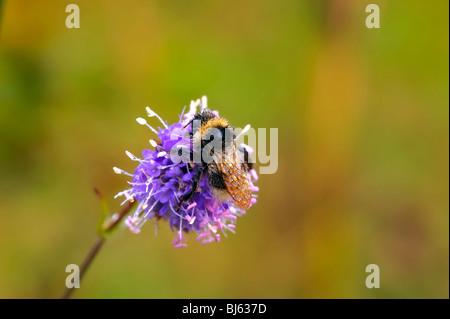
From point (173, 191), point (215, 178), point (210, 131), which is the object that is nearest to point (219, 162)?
point (215, 178)

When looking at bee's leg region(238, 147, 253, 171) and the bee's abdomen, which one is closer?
the bee's abdomen

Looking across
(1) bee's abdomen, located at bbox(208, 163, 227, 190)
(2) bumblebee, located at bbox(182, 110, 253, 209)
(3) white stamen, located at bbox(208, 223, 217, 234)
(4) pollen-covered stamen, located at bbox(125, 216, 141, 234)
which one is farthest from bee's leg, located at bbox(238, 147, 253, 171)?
(4) pollen-covered stamen, located at bbox(125, 216, 141, 234)

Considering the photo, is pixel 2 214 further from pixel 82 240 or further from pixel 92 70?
pixel 92 70

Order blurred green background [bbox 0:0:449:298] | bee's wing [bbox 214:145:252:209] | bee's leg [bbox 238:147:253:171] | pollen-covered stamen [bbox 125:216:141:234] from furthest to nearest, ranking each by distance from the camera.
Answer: blurred green background [bbox 0:0:449:298]
bee's leg [bbox 238:147:253:171]
pollen-covered stamen [bbox 125:216:141:234]
bee's wing [bbox 214:145:252:209]

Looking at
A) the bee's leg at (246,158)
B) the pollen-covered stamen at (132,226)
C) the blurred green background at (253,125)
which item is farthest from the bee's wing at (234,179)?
the blurred green background at (253,125)

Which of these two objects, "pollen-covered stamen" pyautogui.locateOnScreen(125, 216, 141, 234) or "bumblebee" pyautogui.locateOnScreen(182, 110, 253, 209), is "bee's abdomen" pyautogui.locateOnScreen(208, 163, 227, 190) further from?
"pollen-covered stamen" pyautogui.locateOnScreen(125, 216, 141, 234)

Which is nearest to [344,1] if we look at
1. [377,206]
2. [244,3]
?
[244,3]

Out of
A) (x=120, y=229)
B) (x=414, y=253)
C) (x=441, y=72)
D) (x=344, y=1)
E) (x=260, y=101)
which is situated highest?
(x=344, y=1)
